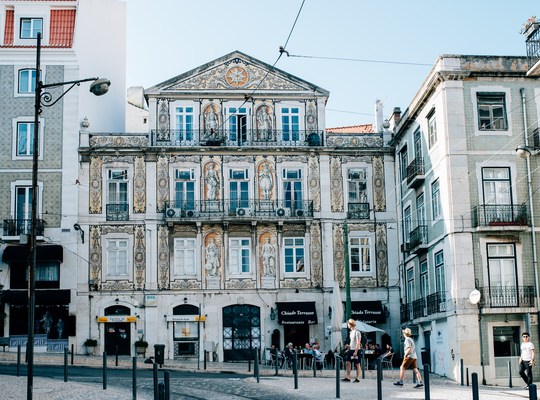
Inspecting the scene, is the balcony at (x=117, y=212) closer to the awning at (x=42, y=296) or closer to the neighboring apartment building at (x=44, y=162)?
the neighboring apartment building at (x=44, y=162)

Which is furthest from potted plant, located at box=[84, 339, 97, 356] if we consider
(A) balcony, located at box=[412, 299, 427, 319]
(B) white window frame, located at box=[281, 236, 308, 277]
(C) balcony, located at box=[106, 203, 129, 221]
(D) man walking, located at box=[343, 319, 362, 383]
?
(D) man walking, located at box=[343, 319, 362, 383]

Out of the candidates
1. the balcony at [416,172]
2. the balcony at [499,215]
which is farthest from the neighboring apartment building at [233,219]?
the balcony at [499,215]

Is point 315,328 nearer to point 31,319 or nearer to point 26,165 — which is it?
point 26,165

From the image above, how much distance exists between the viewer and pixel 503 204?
3338 centimetres

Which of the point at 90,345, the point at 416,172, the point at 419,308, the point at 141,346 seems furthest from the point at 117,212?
the point at 419,308

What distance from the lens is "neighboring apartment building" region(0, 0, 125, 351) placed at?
4062 centimetres

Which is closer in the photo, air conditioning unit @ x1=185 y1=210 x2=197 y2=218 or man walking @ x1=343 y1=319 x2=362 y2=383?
man walking @ x1=343 y1=319 x2=362 y2=383

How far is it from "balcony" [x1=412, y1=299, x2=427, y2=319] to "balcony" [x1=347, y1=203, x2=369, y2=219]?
5463mm

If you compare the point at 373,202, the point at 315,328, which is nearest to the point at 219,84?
the point at 373,202

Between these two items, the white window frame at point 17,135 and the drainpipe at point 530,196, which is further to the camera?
the white window frame at point 17,135

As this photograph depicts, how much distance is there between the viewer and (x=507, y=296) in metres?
32.7

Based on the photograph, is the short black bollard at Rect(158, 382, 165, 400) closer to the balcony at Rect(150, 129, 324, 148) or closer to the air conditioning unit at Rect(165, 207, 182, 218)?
the air conditioning unit at Rect(165, 207, 182, 218)

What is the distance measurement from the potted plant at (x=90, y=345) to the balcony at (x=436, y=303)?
1460cm

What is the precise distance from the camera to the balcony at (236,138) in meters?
42.7
